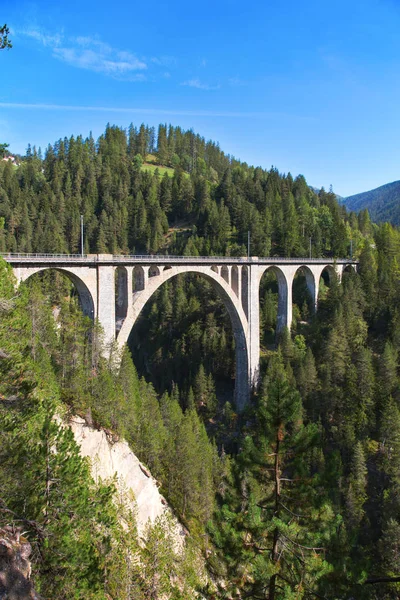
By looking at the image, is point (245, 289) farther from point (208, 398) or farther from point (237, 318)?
point (208, 398)

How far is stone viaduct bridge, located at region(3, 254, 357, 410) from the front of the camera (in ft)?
90.2

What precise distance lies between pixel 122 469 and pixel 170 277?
26.7 meters

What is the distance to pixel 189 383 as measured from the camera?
5319 cm

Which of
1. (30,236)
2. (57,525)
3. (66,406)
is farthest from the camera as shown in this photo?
(30,236)

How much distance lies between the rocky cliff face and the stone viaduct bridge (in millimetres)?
10014

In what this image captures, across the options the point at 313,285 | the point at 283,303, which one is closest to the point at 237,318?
the point at 283,303

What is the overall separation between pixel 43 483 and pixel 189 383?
43.0m

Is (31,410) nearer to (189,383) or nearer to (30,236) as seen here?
(189,383)

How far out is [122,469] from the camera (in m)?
19.8

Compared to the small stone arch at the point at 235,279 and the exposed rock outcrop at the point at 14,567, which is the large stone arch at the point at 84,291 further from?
the small stone arch at the point at 235,279

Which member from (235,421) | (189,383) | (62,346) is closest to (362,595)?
(62,346)

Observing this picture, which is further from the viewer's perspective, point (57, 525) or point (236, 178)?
point (236, 178)

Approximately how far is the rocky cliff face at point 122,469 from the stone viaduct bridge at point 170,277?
10.0 m

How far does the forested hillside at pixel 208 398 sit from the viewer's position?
948 centimetres
